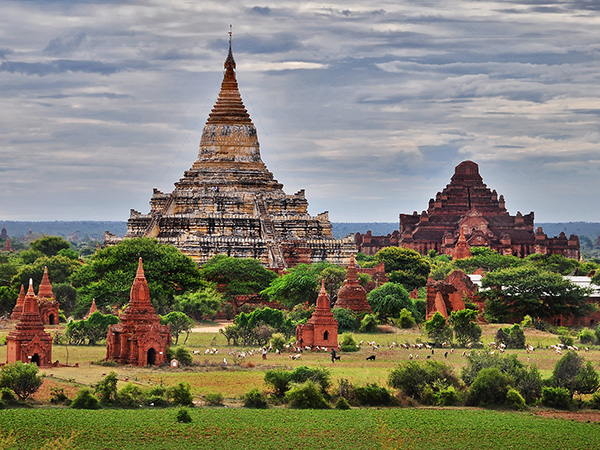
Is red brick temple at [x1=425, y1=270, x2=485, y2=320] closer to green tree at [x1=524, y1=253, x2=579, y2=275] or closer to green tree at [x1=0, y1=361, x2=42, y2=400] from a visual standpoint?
green tree at [x1=524, y1=253, x2=579, y2=275]

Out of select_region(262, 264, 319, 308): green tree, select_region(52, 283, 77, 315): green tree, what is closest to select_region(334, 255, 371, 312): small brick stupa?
select_region(262, 264, 319, 308): green tree

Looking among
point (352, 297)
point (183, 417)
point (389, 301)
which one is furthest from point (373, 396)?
point (389, 301)

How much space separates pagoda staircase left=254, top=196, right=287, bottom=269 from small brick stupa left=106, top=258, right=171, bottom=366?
27744 mm

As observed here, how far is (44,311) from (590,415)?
29.6 meters

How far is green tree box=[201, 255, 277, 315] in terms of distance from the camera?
7356 cm

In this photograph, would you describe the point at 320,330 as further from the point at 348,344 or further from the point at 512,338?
the point at 512,338

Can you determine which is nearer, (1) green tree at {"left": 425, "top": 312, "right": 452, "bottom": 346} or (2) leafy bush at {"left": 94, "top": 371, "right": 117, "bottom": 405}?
(2) leafy bush at {"left": 94, "top": 371, "right": 117, "bottom": 405}

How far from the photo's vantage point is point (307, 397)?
44469 millimetres

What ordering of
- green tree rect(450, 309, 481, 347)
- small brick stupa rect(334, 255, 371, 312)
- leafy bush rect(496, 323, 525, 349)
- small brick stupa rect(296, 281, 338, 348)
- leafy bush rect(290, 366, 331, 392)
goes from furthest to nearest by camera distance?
small brick stupa rect(334, 255, 371, 312), green tree rect(450, 309, 481, 347), leafy bush rect(496, 323, 525, 349), small brick stupa rect(296, 281, 338, 348), leafy bush rect(290, 366, 331, 392)

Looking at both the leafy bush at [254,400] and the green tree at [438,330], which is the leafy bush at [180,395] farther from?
the green tree at [438,330]

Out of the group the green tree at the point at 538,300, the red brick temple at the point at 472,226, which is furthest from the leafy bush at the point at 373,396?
the red brick temple at the point at 472,226

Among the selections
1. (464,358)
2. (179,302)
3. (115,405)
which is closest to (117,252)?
(179,302)

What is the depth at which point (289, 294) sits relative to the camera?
7019 centimetres

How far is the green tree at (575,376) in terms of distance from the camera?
4612cm
